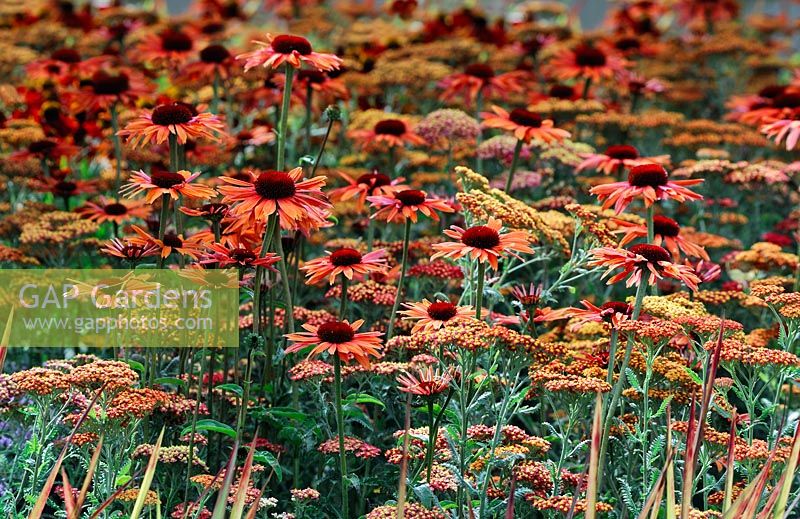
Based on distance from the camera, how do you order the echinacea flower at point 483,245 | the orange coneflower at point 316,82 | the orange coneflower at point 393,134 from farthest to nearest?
the orange coneflower at point 393,134 → the orange coneflower at point 316,82 → the echinacea flower at point 483,245

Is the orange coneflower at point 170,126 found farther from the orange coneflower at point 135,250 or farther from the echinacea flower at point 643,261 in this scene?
the echinacea flower at point 643,261

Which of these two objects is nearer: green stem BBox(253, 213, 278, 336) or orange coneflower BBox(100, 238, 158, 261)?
green stem BBox(253, 213, 278, 336)

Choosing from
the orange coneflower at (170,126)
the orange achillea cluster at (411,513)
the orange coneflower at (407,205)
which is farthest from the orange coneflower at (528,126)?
the orange achillea cluster at (411,513)

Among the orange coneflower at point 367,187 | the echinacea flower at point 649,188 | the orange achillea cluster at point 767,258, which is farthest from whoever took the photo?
the orange achillea cluster at point 767,258

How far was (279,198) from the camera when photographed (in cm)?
398

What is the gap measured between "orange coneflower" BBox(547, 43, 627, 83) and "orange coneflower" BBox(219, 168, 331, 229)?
3.09 m

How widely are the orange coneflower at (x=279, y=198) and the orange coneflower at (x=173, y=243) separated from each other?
229 millimetres

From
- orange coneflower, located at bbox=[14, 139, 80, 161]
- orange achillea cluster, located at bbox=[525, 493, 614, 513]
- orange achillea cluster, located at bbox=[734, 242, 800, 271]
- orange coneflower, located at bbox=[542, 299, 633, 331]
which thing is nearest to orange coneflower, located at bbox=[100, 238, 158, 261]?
orange coneflower, located at bbox=[542, 299, 633, 331]

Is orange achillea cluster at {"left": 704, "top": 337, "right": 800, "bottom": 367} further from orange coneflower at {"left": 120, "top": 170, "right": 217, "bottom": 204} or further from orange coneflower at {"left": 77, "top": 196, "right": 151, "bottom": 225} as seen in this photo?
orange coneflower at {"left": 77, "top": 196, "right": 151, "bottom": 225}

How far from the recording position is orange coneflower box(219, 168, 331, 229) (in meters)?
3.91

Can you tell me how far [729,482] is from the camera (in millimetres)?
3352

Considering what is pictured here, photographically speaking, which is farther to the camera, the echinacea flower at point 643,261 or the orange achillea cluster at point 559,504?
the echinacea flower at point 643,261

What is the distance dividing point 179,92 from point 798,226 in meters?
4.13

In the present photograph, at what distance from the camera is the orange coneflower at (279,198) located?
391cm
